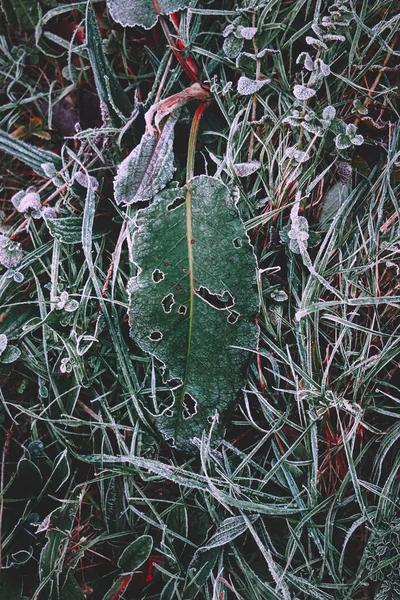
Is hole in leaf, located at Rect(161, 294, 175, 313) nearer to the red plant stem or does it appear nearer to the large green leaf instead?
the large green leaf

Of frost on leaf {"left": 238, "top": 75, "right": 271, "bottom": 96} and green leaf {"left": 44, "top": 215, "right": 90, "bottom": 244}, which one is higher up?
frost on leaf {"left": 238, "top": 75, "right": 271, "bottom": 96}

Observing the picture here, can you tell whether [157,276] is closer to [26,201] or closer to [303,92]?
[26,201]

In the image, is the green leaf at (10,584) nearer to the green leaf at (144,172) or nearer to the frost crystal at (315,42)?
the green leaf at (144,172)

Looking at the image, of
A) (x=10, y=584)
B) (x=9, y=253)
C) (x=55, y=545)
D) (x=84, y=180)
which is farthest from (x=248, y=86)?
(x=10, y=584)

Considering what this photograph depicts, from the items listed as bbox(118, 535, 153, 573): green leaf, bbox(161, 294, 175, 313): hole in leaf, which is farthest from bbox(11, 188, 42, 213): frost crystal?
bbox(118, 535, 153, 573): green leaf

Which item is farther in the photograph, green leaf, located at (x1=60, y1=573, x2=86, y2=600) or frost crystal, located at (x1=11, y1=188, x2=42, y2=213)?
frost crystal, located at (x1=11, y1=188, x2=42, y2=213)

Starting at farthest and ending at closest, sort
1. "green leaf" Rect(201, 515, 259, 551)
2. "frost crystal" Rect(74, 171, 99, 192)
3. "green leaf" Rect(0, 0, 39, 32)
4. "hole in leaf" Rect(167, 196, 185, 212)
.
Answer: "green leaf" Rect(0, 0, 39, 32) < "frost crystal" Rect(74, 171, 99, 192) < "hole in leaf" Rect(167, 196, 185, 212) < "green leaf" Rect(201, 515, 259, 551)

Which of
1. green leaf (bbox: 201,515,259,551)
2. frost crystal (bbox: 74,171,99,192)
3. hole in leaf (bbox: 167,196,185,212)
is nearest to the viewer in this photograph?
green leaf (bbox: 201,515,259,551)

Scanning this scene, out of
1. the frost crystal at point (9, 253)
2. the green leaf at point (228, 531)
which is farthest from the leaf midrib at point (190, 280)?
the frost crystal at point (9, 253)
